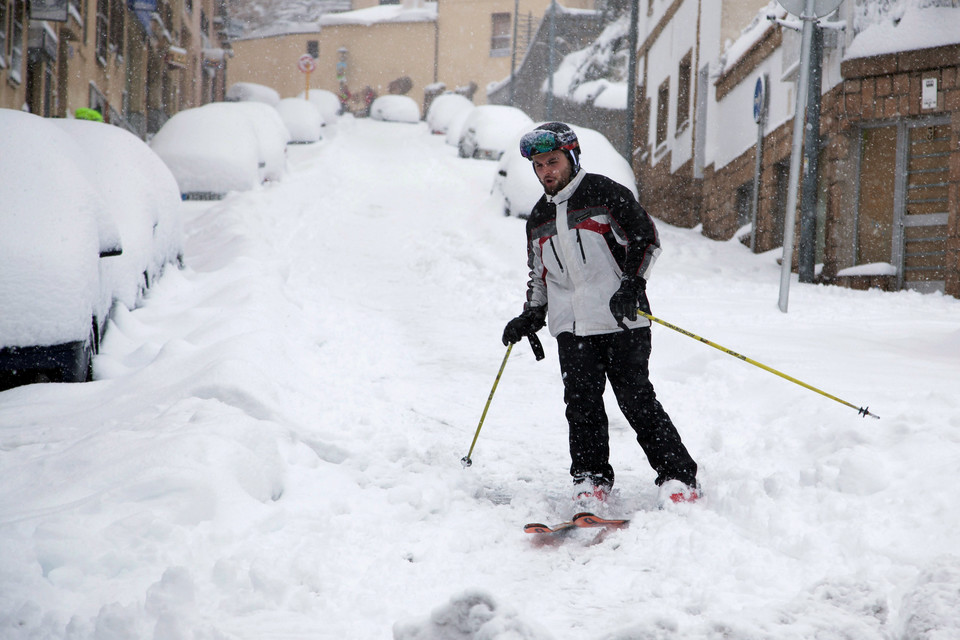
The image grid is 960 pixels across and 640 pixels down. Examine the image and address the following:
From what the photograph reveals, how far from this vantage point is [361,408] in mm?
4797

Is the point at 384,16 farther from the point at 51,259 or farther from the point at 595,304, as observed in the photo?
the point at 595,304

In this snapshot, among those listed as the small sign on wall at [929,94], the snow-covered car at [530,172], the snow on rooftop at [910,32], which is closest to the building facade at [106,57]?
the snow-covered car at [530,172]

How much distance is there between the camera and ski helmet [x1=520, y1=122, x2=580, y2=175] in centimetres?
343

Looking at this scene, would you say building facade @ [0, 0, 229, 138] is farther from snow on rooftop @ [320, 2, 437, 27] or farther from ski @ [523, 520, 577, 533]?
snow on rooftop @ [320, 2, 437, 27]

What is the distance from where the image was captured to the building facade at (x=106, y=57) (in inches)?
531

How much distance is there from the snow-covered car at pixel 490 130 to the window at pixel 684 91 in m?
3.83

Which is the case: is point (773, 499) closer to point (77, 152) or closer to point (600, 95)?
point (77, 152)

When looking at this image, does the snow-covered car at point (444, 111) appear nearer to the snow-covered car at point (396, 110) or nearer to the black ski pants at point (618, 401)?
the snow-covered car at point (396, 110)

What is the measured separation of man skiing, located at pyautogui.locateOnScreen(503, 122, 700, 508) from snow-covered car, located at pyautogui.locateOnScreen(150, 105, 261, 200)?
10.8 metres

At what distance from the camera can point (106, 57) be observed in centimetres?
2081

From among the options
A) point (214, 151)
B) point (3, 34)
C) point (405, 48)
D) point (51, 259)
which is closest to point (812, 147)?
point (51, 259)

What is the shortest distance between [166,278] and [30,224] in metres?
2.74

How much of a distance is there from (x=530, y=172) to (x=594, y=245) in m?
9.48

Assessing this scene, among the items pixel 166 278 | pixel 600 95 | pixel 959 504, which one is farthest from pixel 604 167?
pixel 600 95
